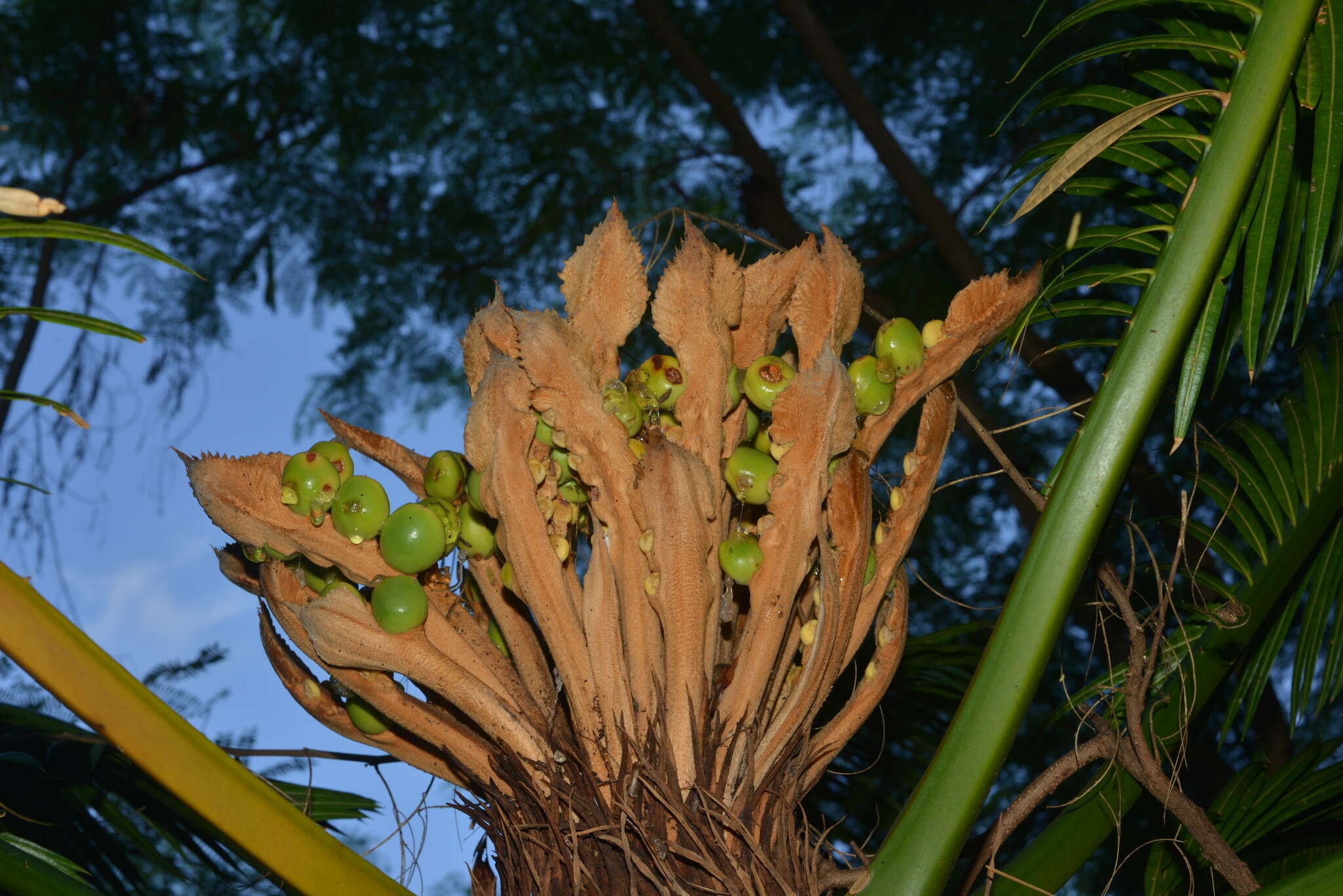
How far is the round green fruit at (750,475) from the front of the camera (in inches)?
33.5

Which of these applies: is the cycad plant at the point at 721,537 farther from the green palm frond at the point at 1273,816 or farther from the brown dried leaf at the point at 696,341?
the green palm frond at the point at 1273,816

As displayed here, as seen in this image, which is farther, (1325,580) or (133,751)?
(1325,580)

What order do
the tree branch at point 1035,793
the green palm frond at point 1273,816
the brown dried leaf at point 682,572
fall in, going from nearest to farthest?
1. the brown dried leaf at point 682,572
2. the tree branch at point 1035,793
3. the green palm frond at point 1273,816

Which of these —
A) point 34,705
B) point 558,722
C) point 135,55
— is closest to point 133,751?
point 558,722

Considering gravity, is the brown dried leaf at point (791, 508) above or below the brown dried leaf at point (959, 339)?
below

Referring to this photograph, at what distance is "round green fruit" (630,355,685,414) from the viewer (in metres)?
0.87

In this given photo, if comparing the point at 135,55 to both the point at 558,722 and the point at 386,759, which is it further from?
the point at 558,722

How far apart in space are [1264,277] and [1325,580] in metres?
0.49

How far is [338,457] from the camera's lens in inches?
34.1

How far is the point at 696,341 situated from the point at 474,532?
248mm

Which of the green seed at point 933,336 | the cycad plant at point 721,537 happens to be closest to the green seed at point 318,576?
the cycad plant at point 721,537

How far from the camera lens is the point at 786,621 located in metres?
0.84

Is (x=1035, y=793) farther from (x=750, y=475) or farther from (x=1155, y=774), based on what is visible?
(x=750, y=475)

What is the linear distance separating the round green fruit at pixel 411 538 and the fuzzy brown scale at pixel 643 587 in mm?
33
